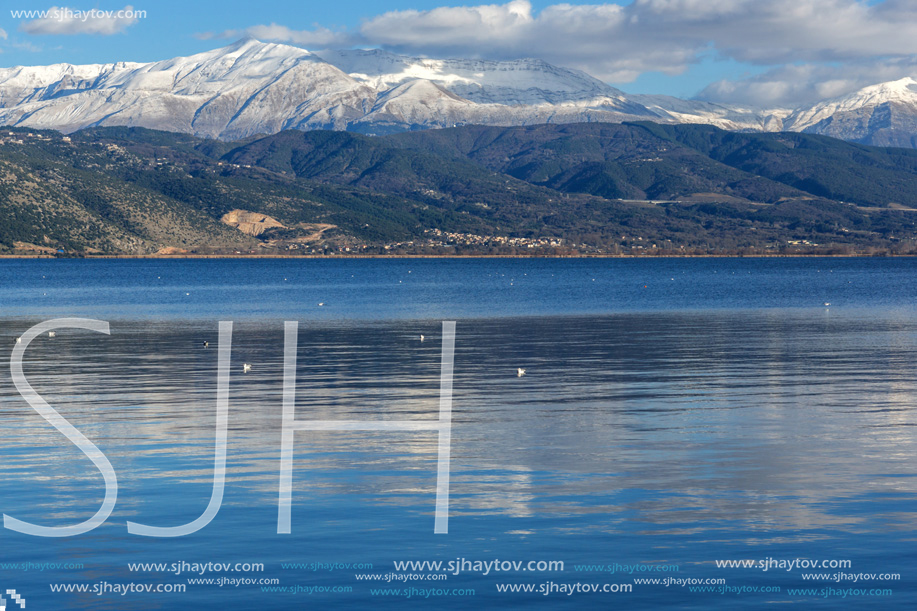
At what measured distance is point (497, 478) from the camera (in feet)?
84.3

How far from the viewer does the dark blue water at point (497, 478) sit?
60.1ft

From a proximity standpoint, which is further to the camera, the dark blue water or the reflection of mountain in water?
the reflection of mountain in water

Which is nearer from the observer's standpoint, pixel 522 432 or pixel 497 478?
pixel 497 478

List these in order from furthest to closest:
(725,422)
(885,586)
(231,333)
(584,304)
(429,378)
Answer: (584,304) → (231,333) → (429,378) → (725,422) → (885,586)

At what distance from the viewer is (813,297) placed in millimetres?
131125

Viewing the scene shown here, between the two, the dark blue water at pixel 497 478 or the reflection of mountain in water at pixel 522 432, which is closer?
the dark blue water at pixel 497 478

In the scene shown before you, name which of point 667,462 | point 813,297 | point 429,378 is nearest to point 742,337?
point 429,378

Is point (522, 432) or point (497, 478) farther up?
point (497, 478)

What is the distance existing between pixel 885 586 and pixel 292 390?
94.5 ft

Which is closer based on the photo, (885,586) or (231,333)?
(885,586)

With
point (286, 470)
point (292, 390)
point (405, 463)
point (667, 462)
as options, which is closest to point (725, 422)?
point (667, 462)

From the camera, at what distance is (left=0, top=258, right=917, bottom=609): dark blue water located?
1833cm

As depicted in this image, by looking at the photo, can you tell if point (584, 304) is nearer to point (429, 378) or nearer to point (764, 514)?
point (429, 378)

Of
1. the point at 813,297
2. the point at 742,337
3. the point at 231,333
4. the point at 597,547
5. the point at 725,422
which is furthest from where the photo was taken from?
the point at 813,297
